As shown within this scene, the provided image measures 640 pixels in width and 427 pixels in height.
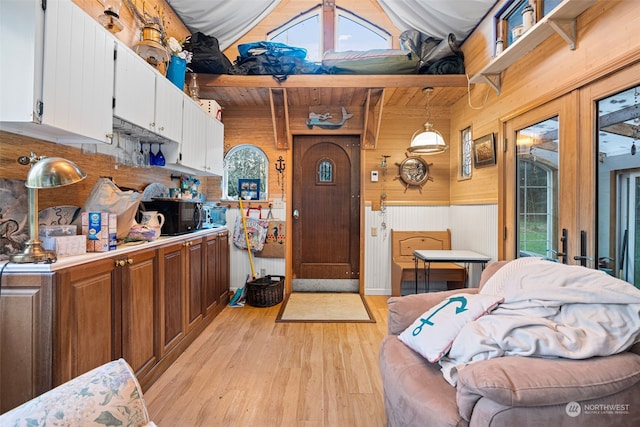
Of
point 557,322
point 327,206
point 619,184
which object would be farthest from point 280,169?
point 557,322

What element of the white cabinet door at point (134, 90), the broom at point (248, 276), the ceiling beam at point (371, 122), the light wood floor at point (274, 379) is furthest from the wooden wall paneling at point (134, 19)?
the light wood floor at point (274, 379)

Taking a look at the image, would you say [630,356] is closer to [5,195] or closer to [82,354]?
[82,354]

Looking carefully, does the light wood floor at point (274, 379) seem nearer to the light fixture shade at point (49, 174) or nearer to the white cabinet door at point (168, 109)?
the light fixture shade at point (49, 174)

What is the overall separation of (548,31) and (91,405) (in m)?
3.07

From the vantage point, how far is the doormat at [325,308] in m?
3.30

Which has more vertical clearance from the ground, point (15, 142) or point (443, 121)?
point (443, 121)

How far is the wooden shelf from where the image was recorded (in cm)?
186

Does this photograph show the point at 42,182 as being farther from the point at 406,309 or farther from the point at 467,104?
the point at 467,104

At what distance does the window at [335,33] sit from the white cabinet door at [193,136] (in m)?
1.75

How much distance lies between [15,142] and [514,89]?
11.2ft

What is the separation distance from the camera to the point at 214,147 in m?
3.55

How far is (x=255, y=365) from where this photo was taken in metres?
2.34

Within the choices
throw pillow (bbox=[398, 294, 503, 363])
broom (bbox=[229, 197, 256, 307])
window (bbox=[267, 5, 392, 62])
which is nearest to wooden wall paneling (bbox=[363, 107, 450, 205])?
window (bbox=[267, 5, 392, 62])

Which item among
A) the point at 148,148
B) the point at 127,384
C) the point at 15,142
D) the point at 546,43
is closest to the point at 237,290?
the point at 148,148
